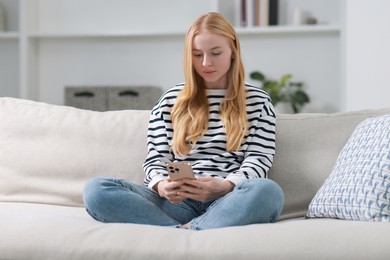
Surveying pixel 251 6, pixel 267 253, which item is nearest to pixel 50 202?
pixel 267 253

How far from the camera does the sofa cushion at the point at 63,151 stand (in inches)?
106

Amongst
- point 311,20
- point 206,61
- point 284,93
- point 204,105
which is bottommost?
point 284,93

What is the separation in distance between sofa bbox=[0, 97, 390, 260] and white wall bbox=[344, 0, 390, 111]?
1677mm

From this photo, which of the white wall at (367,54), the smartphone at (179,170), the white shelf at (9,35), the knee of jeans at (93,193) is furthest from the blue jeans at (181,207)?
the white shelf at (9,35)

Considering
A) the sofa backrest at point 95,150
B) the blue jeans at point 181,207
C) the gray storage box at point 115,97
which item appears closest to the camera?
the blue jeans at point 181,207

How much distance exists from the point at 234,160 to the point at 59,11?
2979 mm

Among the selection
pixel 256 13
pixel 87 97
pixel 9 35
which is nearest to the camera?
pixel 256 13

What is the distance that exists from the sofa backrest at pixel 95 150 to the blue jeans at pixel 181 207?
0.31 metres

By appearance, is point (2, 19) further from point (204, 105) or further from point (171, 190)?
point (171, 190)

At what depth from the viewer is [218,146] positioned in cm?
251

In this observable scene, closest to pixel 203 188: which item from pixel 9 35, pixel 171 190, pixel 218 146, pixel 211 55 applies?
pixel 171 190

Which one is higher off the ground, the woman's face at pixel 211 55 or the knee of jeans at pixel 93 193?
the woman's face at pixel 211 55

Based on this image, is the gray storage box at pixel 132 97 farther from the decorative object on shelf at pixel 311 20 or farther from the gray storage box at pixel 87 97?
the decorative object on shelf at pixel 311 20

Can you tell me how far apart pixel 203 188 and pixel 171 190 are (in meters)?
0.09
